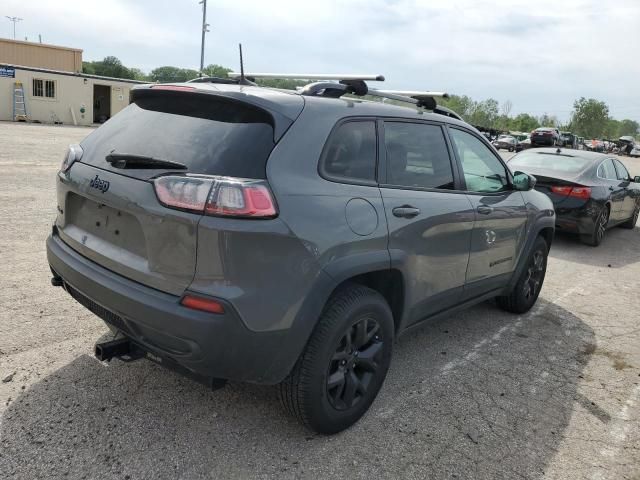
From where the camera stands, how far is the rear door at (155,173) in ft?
7.66

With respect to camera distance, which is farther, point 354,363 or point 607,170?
point 607,170

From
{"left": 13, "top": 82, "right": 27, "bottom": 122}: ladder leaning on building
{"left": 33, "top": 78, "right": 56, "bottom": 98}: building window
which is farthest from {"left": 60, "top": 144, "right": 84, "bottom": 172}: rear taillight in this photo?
{"left": 33, "top": 78, "right": 56, "bottom": 98}: building window

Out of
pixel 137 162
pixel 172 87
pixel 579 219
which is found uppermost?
pixel 172 87

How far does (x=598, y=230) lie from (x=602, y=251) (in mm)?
339

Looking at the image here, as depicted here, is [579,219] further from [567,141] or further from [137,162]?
[567,141]

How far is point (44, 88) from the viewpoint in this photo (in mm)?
32438

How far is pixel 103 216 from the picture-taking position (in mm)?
2682

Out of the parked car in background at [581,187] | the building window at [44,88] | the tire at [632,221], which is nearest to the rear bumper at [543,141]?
the tire at [632,221]

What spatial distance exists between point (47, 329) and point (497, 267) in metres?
3.36

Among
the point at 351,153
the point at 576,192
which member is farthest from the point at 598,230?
the point at 351,153

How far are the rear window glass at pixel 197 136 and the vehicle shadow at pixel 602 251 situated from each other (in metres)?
6.42

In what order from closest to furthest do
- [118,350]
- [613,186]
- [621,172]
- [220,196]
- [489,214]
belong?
[220,196]
[118,350]
[489,214]
[613,186]
[621,172]

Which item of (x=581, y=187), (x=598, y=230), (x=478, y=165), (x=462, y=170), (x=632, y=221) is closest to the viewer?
(x=462, y=170)

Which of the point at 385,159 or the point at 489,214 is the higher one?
the point at 385,159
